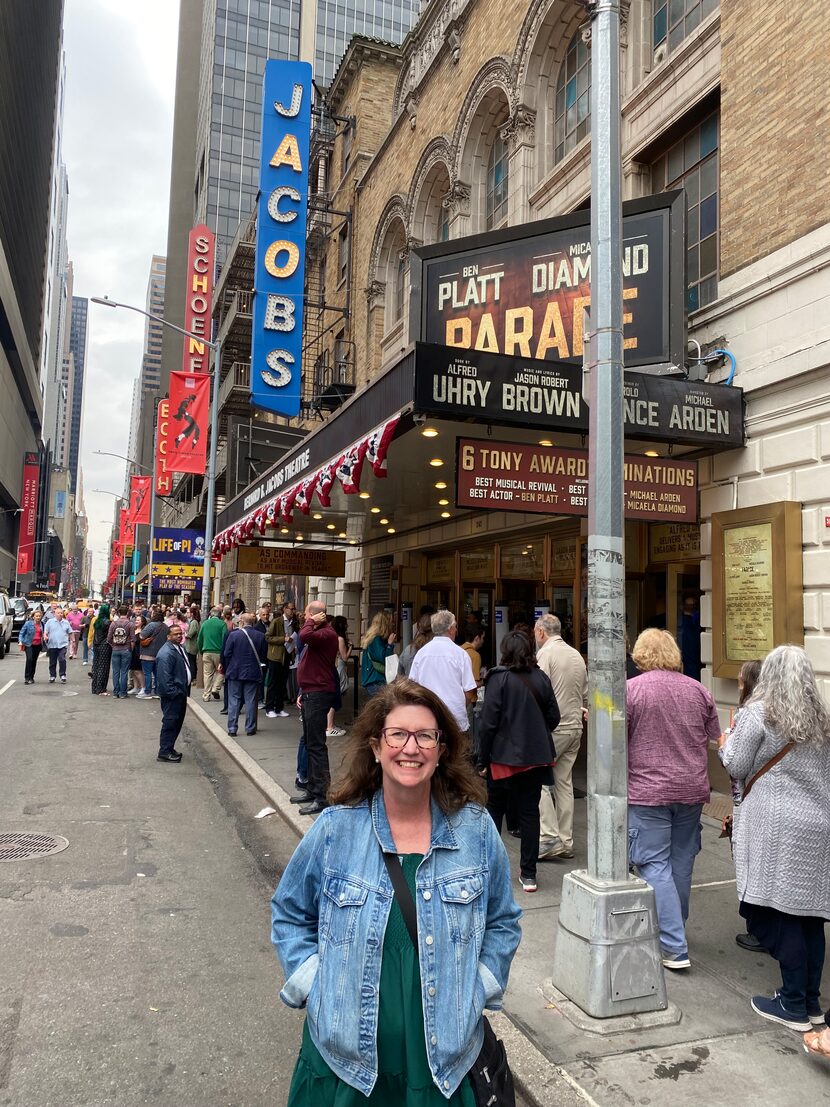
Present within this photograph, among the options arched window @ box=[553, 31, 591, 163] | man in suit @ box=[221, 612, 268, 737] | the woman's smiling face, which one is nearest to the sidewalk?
the woman's smiling face

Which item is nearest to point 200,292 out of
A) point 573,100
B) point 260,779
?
point 573,100

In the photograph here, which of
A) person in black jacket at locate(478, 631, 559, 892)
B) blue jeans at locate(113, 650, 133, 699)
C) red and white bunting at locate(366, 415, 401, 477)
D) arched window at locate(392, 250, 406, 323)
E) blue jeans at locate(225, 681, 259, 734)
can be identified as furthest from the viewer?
arched window at locate(392, 250, 406, 323)

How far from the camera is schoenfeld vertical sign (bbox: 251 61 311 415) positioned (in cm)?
1998

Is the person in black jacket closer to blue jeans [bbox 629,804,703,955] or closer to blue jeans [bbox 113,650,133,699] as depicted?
blue jeans [bbox 629,804,703,955]

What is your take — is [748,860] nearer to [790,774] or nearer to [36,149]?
[790,774]

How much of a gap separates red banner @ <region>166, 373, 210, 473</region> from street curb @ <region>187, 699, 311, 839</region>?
1153cm

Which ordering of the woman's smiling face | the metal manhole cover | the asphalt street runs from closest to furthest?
1. the woman's smiling face
2. the asphalt street
3. the metal manhole cover

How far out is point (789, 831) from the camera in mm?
3754

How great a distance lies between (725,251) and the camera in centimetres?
905

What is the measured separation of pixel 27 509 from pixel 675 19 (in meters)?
101

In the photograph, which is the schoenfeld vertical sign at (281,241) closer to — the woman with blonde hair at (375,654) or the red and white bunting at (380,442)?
the woman with blonde hair at (375,654)

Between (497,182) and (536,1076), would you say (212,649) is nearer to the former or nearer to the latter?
(497,182)

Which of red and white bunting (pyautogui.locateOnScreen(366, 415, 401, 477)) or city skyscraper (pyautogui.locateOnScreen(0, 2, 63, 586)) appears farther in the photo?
city skyscraper (pyautogui.locateOnScreen(0, 2, 63, 586))

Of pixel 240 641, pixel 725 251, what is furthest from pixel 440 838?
pixel 240 641
